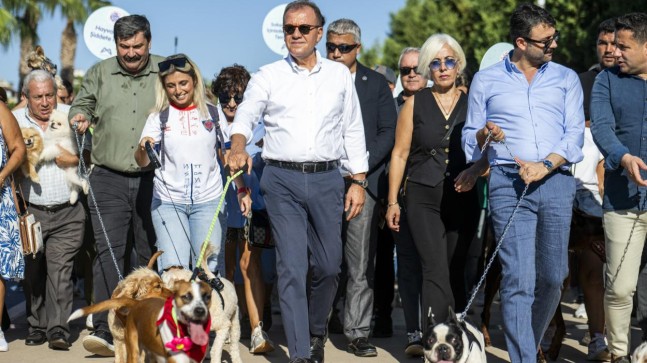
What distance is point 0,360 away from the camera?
8141 mm

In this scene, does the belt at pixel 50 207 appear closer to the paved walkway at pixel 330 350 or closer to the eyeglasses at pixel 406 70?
the paved walkway at pixel 330 350

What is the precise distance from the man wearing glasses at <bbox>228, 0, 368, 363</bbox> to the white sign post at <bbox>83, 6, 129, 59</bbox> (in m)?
5.67

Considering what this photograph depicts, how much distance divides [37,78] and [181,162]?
70.8 inches

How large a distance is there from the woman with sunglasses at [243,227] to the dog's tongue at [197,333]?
2360mm

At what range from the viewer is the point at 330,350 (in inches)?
343

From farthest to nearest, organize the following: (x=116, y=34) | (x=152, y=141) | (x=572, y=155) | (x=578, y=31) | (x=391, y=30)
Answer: (x=391, y=30) < (x=578, y=31) < (x=116, y=34) < (x=152, y=141) < (x=572, y=155)

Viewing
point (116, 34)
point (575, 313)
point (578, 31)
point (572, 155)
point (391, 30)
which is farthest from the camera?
point (391, 30)

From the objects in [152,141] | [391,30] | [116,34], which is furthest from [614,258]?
[391,30]

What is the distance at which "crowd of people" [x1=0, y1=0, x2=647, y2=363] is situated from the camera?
7043 millimetres

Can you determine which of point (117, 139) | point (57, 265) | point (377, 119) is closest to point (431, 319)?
point (377, 119)

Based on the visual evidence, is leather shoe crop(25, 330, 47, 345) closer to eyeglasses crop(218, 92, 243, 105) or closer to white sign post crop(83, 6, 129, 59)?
eyeglasses crop(218, 92, 243, 105)

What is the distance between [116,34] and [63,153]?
3.75 ft

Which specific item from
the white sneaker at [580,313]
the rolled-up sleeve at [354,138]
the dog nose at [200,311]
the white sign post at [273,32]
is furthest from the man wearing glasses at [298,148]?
the white sign post at [273,32]

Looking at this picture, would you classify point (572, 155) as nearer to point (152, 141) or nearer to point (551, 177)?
point (551, 177)
